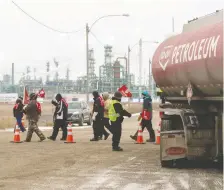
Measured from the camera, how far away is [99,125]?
20844 millimetres

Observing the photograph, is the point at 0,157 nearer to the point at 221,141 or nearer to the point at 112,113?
the point at 112,113

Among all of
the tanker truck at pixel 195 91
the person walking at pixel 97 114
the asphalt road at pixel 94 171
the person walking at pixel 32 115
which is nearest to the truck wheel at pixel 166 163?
the tanker truck at pixel 195 91

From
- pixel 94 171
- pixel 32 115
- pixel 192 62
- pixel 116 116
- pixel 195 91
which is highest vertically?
pixel 192 62

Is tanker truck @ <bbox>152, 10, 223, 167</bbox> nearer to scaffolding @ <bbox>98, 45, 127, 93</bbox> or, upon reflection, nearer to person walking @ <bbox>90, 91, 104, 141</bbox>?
person walking @ <bbox>90, 91, 104, 141</bbox>

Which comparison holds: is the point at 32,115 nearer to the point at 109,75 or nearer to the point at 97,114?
the point at 97,114

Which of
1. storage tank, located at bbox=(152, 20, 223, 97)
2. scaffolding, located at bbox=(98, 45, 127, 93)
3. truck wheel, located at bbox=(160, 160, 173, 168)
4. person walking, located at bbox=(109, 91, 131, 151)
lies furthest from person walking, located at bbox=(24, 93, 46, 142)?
scaffolding, located at bbox=(98, 45, 127, 93)

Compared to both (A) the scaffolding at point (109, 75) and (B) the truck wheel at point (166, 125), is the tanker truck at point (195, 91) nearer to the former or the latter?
(B) the truck wheel at point (166, 125)

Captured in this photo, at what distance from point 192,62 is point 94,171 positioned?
315 centimetres

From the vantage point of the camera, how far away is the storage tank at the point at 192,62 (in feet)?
34.1

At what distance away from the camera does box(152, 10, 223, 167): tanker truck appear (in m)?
10.7

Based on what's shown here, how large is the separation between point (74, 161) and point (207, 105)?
3.83 metres

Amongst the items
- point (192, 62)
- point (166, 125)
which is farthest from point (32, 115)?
point (192, 62)

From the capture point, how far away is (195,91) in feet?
38.8

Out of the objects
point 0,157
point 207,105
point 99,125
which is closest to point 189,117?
point 207,105
